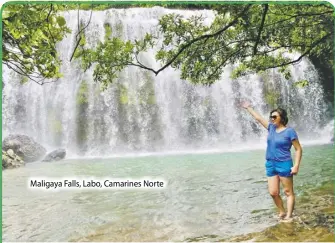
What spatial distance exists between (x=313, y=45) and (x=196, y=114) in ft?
24.8

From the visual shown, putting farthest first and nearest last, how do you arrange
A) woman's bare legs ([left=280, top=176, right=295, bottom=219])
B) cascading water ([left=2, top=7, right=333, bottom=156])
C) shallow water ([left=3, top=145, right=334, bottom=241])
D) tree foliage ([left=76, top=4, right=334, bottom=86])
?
cascading water ([left=2, top=7, right=333, bottom=156]) < tree foliage ([left=76, top=4, right=334, bottom=86]) < shallow water ([left=3, top=145, right=334, bottom=241]) < woman's bare legs ([left=280, top=176, right=295, bottom=219])

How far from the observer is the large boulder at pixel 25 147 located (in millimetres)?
8961

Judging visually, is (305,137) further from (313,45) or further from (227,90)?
(313,45)

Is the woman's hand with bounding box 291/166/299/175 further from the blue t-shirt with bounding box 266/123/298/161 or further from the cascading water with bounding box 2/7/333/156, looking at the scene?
the cascading water with bounding box 2/7/333/156

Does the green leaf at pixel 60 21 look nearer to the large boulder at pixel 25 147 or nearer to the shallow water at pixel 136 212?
the shallow water at pixel 136 212

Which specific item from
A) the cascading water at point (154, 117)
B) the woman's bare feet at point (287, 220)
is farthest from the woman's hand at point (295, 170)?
the cascading water at point (154, 117)

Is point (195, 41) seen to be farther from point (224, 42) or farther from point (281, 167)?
point (281, 167)

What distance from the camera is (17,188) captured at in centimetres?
442

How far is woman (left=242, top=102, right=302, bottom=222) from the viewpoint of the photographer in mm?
3531

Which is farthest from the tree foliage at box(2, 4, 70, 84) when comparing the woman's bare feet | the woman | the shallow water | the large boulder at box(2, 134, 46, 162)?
the large boulder at box(2, 134, 46, 162)

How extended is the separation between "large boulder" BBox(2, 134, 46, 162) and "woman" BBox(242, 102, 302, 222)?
21.9ft

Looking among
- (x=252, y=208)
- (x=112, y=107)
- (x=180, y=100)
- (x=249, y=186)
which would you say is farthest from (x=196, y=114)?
(x=252, y=208)

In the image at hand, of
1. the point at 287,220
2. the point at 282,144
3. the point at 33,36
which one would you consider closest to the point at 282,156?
the point at 282,144

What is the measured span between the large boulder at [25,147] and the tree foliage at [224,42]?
4899mm
